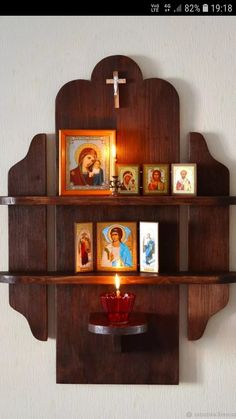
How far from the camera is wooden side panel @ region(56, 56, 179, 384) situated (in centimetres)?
217

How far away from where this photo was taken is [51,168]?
2.20m

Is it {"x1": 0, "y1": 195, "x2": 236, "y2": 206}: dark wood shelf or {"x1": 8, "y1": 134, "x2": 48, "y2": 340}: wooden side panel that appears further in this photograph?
{"x1": 8, "y1": 134, "x2": 48, "y2": 340}: wooden side panel

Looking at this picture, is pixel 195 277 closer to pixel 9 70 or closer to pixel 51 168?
pixel 51 168

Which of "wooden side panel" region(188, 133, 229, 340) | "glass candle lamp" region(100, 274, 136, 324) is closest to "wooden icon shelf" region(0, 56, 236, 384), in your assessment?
"wooden side panel" region(188, 133, 229, 340)

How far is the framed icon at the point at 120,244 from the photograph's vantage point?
2.17 m

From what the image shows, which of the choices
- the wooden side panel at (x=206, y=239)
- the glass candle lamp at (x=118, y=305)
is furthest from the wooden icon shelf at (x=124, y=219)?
the glass candle lamp at (x=118, y=305)

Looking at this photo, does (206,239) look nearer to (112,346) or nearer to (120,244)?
(120,244)

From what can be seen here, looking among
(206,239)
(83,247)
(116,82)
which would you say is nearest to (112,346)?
(83,247)

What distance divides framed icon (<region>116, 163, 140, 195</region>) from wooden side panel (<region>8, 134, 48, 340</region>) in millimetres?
215

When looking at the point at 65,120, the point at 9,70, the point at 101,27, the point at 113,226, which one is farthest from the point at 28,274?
the point at 101,27

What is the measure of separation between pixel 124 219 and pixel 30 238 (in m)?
0.26

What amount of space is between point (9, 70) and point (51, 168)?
294 mm
